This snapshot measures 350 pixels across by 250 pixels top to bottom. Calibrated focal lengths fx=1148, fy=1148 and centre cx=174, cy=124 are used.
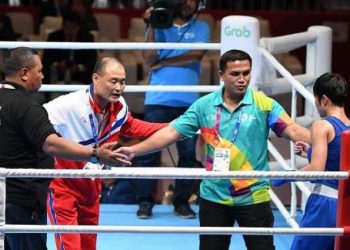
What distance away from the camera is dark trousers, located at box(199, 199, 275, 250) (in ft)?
16.8

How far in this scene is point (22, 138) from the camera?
4898 millimetres

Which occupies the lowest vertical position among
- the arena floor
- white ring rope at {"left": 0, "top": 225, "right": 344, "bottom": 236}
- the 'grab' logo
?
the arena floor

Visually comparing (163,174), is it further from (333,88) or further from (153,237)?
(153,237)

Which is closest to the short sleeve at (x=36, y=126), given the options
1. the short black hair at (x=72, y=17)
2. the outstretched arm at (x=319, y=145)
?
the outstretched arm at (x=319, y=145)

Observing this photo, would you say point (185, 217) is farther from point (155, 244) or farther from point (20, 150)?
point (20, 150)

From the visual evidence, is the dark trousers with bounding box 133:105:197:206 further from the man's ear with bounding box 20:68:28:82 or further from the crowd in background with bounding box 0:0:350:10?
the crowd in background with bounding box 0:0:350:10

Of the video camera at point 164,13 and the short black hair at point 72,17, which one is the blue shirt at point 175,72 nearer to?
the video camera at point 164,13

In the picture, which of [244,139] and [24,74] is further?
[244,139]

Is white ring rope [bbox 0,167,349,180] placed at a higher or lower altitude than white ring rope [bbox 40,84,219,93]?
lower

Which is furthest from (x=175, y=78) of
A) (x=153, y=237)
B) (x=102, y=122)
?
(x=102, y=122)

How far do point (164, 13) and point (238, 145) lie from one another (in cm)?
203

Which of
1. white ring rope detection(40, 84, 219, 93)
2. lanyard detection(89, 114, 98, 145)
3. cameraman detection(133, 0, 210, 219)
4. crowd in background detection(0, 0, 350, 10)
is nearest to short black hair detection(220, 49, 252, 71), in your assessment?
lanyard detection(89, 114, 98, 145)

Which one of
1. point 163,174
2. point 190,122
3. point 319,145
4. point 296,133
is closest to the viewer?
point 163,174

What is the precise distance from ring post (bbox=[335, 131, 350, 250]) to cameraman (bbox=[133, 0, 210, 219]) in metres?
2.71
